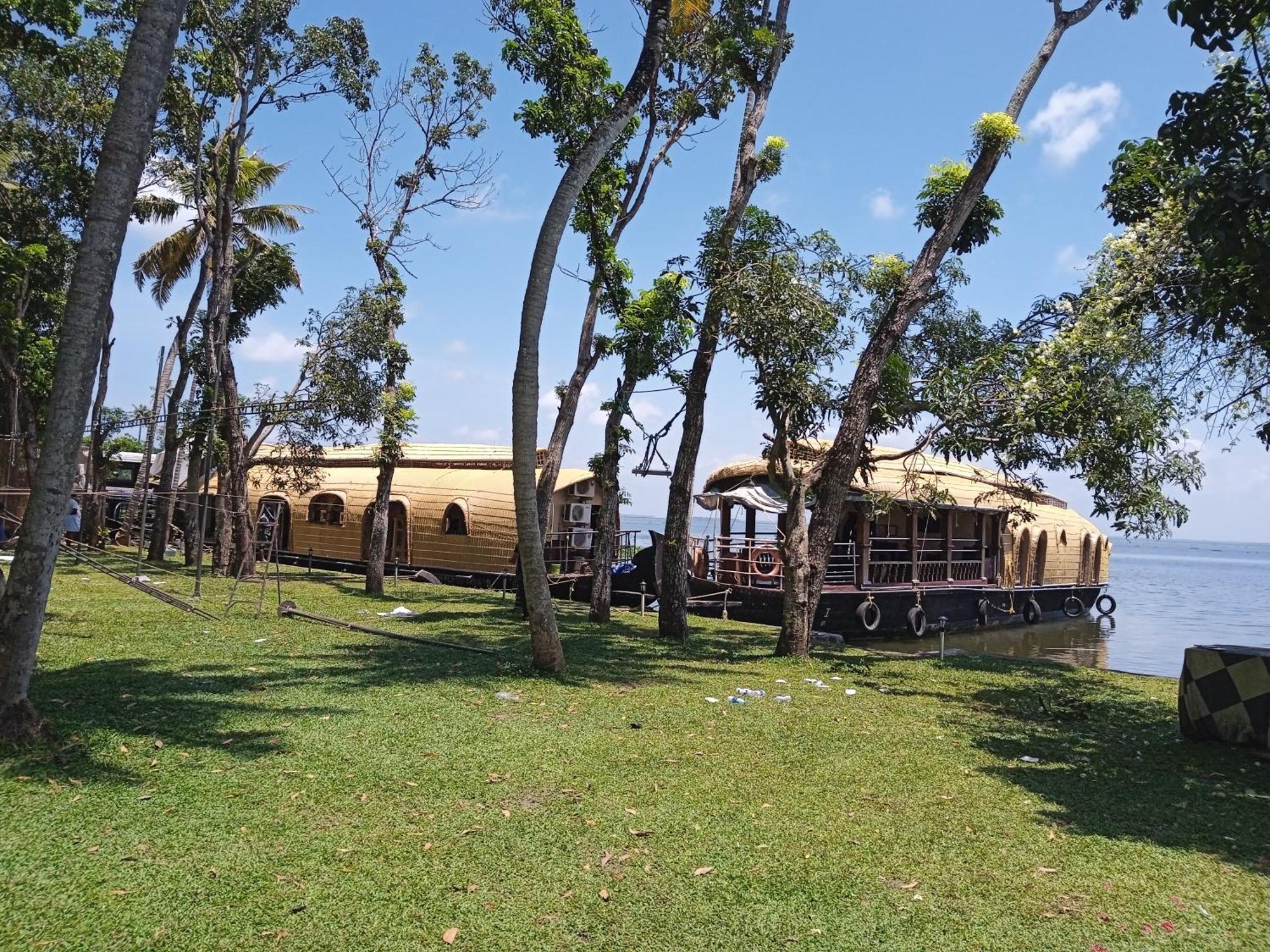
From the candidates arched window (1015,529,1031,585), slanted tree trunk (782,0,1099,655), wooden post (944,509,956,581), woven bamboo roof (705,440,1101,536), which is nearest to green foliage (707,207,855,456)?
slanted tree trunk (782,0,1099,655)

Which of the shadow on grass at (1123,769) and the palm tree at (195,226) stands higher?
the palm tree at (195,226)

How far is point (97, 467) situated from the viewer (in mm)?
22062

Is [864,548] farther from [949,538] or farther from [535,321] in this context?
[535,321]

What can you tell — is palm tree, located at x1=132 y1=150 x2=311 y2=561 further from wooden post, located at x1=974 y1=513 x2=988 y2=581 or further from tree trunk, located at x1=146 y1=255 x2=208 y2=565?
wooden post, located at x1=974 y1=513 x2=988 y2=581

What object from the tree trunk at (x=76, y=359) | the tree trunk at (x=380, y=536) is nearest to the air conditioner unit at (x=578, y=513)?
the tree trunk at (x=380, y=536)

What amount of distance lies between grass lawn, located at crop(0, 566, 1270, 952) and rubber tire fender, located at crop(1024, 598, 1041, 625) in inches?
726

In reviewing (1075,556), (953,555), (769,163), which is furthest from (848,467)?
(1075,556)

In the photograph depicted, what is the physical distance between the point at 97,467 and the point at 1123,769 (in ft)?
76.1

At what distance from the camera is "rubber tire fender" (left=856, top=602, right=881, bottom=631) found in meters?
19.3

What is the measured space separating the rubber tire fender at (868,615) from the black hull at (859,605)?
86 millimetres

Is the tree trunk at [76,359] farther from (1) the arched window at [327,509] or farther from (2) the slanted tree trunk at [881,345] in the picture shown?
(1) the arched window at [327,509]

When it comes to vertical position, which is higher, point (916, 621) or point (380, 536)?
point (380, 536)

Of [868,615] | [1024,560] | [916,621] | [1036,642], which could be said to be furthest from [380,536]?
[1024,560]

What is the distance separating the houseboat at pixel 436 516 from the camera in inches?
910
